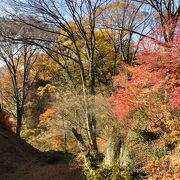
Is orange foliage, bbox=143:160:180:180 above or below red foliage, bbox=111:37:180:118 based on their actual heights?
below

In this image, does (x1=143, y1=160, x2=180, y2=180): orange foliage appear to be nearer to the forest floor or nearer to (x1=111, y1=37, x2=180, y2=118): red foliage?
(x1=111, y1=37, x2=180, y2=118): red foliage

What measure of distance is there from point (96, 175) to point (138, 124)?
4.87 metres

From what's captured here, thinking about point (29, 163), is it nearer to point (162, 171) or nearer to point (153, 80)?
point (153, 80)

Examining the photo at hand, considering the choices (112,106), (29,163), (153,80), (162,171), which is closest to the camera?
(162,171)

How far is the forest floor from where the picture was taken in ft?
53.8

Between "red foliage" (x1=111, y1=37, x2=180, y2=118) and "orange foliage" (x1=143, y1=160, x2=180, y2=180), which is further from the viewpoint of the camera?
"red foliage" (x1=111, y1=37, x2=180, y2=118)

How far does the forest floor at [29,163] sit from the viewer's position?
16.4 meters

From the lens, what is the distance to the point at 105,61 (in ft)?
94.8

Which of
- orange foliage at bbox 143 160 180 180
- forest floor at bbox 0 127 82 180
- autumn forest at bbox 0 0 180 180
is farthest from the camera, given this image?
forest floor at bbox 0 127 82 180

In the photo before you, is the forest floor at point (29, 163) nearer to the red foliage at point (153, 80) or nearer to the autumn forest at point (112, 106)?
the autumn forest at point (112, 106)

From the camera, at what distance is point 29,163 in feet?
66.0

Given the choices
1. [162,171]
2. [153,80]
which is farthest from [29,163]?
[162,171]

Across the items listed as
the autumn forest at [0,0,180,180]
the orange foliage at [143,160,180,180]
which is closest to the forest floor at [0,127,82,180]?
the autumn forest at [0,0,180,180]

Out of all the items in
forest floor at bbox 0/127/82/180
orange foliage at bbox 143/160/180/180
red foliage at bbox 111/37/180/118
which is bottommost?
orange foliage at bbox 143/160/180/180
